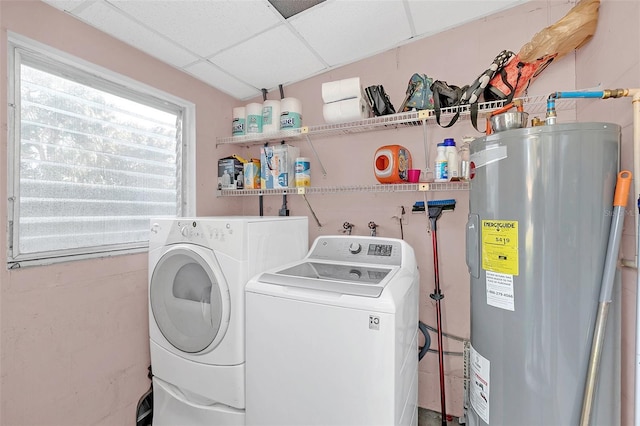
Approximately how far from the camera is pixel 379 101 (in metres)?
1.94

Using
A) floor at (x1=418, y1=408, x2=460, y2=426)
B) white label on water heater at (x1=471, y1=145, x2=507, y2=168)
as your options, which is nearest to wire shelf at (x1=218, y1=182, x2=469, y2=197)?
white label on water heater at (x1=471, y1=145, x2=507, y2=168)

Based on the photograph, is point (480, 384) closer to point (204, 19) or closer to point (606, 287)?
point (606, 287)

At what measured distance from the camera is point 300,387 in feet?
4.23

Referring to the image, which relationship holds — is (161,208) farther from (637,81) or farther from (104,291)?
(637,81)

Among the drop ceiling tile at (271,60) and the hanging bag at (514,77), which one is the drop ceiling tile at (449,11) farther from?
the drop ceiling tile at (271,60)

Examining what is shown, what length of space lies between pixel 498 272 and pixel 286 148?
1.66 m

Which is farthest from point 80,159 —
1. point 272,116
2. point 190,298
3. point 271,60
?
point 271,60

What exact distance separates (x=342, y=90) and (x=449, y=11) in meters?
0.80

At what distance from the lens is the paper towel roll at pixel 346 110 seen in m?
1.91

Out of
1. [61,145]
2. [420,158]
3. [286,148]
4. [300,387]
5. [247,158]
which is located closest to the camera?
[300,387]

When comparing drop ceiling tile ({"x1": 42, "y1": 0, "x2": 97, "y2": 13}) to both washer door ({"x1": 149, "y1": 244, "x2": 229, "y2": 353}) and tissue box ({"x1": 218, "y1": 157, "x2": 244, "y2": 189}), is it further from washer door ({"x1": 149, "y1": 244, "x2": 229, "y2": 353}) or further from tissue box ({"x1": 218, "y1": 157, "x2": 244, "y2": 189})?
washer door ({"x1": 149, "y1": 244, "x2": 229, "y2": 353})

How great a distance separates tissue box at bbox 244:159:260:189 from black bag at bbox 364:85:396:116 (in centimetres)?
106

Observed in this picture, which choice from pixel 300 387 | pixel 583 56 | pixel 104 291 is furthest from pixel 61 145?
pixel 583 56

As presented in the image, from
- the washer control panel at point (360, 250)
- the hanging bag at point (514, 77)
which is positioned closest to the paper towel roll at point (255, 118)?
the washer control panel at point (360, 250)
